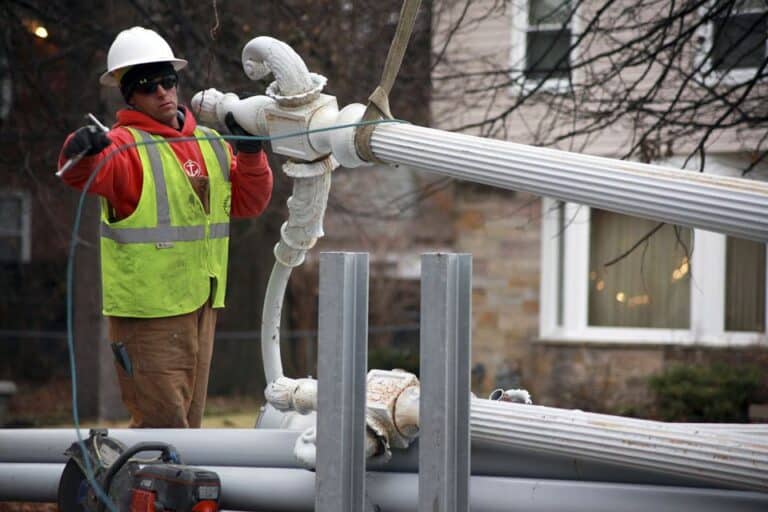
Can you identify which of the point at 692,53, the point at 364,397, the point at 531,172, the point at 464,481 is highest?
the point at 692,53

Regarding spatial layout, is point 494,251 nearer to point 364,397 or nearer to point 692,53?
point 692,53

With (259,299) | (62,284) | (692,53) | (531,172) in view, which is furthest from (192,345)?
(62,284)

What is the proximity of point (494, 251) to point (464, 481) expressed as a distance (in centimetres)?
1095

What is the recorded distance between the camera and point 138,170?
466cm

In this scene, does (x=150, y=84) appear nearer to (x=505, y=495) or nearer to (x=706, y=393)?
(x=505, y=495)

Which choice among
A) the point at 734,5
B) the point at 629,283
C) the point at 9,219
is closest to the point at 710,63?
the point at 734,5

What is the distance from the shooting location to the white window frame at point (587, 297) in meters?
13.6

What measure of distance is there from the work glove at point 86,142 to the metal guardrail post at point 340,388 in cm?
99

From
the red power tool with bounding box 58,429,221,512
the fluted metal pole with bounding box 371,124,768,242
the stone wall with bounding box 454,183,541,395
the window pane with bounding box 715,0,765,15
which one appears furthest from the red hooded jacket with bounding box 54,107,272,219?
the stone wall with bounding box 454,183,541,395

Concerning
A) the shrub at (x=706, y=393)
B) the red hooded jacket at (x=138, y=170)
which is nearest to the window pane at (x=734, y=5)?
the red hooded jacket at (x=138, y=170)

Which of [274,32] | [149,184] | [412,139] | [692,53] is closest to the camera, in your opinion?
[412,139]

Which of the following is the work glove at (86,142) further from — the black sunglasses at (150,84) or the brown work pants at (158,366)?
the brown work pants at (158,366)

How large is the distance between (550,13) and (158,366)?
10.9ft

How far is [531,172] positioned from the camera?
3.41 m
